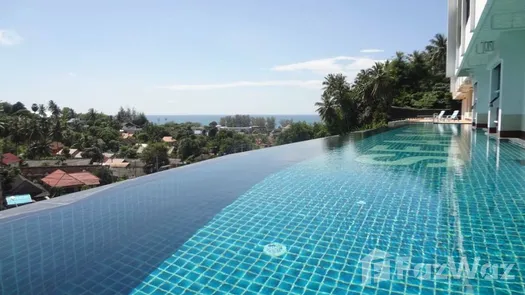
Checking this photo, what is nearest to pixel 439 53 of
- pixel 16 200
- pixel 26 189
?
pixel 16 200

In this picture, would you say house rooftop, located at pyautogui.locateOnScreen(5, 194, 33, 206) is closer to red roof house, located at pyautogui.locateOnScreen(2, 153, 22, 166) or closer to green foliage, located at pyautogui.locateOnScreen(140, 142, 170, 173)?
red roof house, located at pyautogui.locateOnScreen(2, 153, 22, 166)

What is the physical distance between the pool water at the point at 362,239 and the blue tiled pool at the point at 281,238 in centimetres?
1

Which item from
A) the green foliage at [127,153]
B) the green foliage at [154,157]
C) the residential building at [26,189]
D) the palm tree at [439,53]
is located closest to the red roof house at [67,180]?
the residential building at [26,189]

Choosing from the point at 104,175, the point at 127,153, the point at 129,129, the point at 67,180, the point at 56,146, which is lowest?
the point at 127,153

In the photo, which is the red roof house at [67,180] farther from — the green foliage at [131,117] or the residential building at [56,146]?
the green foliage at [131,117]

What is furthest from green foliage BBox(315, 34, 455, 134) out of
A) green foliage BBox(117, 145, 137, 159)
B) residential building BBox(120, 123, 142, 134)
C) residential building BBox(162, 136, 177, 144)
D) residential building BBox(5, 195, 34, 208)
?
residential building BBox(120, 123, 142, 134)

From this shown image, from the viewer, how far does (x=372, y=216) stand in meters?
3.97

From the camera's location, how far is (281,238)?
3.41 meters

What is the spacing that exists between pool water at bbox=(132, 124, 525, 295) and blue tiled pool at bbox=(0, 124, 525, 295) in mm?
13

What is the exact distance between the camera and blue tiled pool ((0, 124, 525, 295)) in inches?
101

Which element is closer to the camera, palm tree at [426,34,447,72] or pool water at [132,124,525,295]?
pool water at [132,124,525,295]

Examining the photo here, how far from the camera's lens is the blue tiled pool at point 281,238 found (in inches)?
101

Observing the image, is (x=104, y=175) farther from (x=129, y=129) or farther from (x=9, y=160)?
(x=129, y=129)

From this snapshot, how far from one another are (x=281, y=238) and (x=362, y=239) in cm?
78
